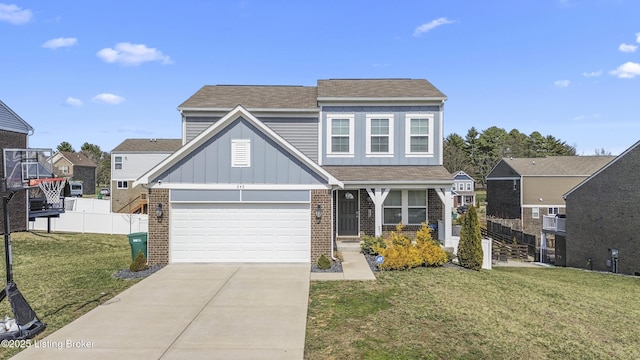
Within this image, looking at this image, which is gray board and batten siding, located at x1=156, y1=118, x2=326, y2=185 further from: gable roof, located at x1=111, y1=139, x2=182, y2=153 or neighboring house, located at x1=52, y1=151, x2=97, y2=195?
neighboring house, located at x1=52, y1=151, x2=97, y2=195

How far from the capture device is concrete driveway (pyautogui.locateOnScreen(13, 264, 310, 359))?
6801 mm

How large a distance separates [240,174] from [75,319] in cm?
654

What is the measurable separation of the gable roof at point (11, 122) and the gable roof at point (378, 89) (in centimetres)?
1710

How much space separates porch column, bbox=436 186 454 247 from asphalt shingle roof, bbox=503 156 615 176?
26715 millimetres

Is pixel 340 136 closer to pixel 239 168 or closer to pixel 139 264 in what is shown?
pixel 239 168

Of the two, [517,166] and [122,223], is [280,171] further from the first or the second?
[517,166]

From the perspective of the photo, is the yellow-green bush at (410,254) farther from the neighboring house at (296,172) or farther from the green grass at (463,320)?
the neighboring house at (296,172)

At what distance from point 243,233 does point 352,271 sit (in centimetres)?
402

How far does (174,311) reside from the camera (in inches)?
349

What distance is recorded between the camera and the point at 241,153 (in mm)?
13383

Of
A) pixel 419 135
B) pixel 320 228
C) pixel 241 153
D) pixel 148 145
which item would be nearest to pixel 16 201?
pixel 148 145

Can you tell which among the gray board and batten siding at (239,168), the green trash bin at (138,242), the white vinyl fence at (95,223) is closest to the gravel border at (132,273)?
the green trash bin at (138,242)

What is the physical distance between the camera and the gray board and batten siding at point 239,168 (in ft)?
43.6

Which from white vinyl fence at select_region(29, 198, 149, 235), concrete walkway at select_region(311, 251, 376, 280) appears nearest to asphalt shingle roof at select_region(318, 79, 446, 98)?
concrete walkway at select_region(311, 251, 376, 280)
